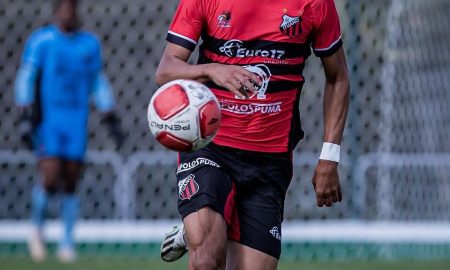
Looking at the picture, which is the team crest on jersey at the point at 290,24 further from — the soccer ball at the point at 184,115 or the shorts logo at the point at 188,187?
the shorts logo at the point at 188,187

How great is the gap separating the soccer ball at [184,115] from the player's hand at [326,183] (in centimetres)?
91

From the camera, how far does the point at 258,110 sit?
635cm

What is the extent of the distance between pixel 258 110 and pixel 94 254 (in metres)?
6.19

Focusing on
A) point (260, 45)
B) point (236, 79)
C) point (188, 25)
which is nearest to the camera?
point (236, 79)

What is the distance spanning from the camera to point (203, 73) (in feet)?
19.2

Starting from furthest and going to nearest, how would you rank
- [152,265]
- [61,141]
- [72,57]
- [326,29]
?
[61,141], [72,57], [152,265], [326,29]

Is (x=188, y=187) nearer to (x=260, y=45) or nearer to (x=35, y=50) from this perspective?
(x=260, y=45)

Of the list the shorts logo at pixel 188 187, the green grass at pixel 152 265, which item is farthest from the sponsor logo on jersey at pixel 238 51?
the green grass at pixel 152 265

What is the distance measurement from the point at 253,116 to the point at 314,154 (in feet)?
20.9

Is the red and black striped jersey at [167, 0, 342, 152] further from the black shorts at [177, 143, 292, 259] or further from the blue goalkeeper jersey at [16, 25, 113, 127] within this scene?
the blue goalkeeper jersey at [16, 25, 113, 127]

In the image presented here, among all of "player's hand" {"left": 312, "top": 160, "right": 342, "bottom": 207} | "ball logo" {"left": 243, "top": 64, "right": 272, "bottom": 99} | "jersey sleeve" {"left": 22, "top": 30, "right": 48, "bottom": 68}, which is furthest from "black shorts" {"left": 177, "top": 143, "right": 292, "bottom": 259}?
"jersey sleeve" {"left": 22, "top": 30, "right": 48, "bottom": 68}

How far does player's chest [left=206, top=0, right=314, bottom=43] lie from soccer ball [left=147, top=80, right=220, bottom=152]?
545 mm

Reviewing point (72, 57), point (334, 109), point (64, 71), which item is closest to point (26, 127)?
point (64, 71)

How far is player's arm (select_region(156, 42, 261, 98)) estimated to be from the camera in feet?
18.4
